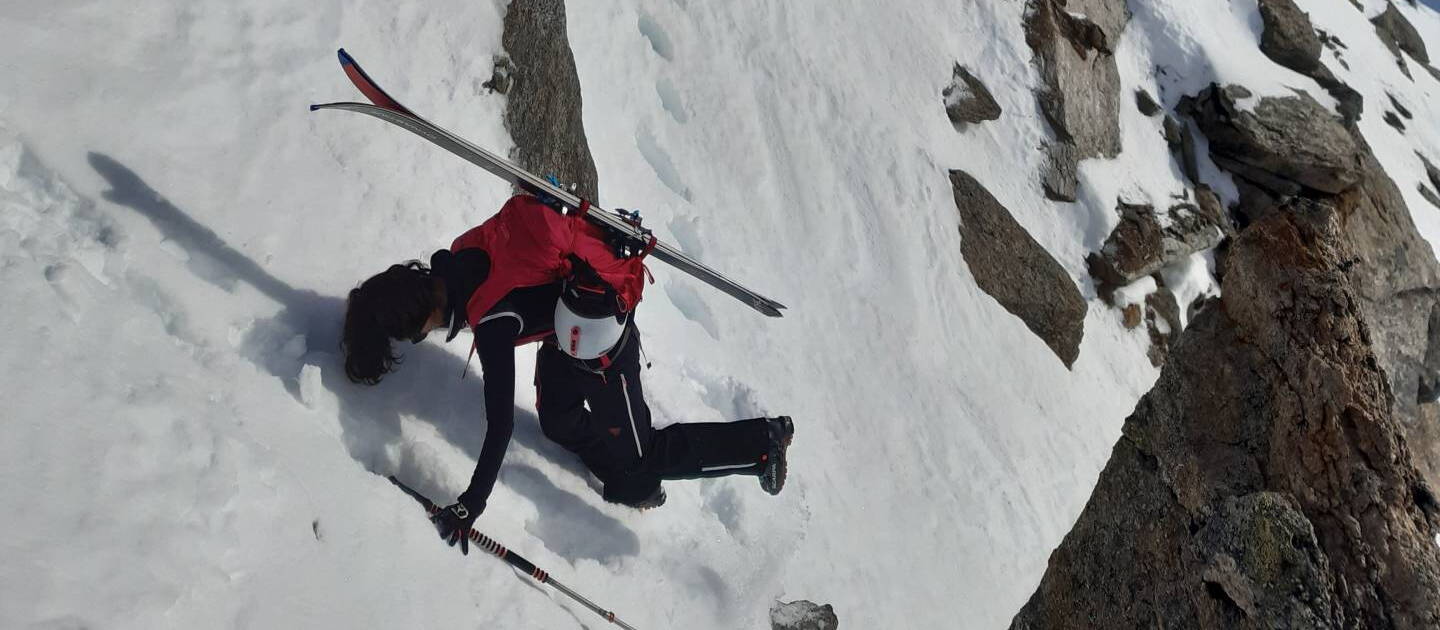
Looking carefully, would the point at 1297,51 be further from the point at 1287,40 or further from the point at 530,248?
the point at 530,248

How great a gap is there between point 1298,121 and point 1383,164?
→ 5006 millimetres

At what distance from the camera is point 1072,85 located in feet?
47.0

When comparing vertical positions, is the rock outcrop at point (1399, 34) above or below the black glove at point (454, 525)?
above

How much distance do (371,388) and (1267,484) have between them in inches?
159

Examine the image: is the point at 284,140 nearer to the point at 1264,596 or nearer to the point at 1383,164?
the point at 1264,596

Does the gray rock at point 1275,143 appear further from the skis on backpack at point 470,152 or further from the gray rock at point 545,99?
the skis on backpack at point 470,152

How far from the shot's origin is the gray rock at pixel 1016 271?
1115 cm

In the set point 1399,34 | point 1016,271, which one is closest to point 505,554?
point 1016,271

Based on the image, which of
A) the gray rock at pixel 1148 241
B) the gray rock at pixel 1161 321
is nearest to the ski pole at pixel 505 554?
the gray rock at pixel 1148 241

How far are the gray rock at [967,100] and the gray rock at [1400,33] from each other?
20.8m

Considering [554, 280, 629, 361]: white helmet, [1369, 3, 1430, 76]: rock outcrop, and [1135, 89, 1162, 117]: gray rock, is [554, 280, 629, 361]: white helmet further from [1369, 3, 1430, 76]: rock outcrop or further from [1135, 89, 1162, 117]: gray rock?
[1369, 3, 1430, 76]: rock outcrop

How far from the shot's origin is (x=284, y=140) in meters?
4.88

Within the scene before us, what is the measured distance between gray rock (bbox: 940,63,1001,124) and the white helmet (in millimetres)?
9045

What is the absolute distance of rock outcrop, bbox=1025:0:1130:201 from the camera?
13570 millimetres
